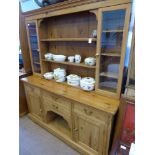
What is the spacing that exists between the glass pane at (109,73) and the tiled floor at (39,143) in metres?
1.03

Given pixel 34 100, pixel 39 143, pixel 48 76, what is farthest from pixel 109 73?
pixel 39 143

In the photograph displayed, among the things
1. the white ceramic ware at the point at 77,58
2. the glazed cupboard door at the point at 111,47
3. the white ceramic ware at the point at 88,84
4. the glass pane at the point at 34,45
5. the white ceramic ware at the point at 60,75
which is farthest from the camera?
the glass pane at the point at 34,45

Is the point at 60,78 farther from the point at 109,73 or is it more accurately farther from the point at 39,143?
the point at 39,143

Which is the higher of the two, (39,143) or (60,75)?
(60,75)

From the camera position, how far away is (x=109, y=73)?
57.7 inches

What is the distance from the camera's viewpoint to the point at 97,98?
143 centimetres

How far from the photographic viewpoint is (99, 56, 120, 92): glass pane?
1.40 m

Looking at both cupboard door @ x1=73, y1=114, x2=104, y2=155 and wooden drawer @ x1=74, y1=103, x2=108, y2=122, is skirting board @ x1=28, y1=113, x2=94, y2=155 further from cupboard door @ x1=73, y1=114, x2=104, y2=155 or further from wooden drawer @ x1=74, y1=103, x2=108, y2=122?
wooden drawer @ x1=74, y1=103, x2=108, y2=122

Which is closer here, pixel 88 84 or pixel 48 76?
pixel 88 84

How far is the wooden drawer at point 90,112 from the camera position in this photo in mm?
1283

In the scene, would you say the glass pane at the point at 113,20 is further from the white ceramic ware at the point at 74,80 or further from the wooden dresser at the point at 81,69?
the white ceramic ware at the point at 74,80

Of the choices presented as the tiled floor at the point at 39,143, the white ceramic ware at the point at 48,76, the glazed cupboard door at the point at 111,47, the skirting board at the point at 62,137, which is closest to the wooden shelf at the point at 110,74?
the glazed cupboard door at the point at 111,47
